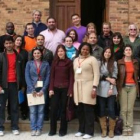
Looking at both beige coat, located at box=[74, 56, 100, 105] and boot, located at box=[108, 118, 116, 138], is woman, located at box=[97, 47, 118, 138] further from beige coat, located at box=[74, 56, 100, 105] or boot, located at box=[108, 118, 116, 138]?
beige coat, located at box=[74, 56, 100, 105]

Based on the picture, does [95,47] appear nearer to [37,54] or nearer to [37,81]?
[37,54]

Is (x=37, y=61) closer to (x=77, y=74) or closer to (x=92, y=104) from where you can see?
(x=77, y=74)

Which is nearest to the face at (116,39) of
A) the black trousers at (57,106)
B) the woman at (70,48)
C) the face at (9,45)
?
the woman at (70,48)

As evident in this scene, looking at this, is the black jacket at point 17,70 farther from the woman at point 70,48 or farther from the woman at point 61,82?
the woman at point 70,48

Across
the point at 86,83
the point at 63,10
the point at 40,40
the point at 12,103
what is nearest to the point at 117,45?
the point at 86,83

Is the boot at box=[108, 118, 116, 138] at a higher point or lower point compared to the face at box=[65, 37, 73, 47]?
lower

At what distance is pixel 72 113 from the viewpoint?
6809mm

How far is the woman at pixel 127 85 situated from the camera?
6.77 metres

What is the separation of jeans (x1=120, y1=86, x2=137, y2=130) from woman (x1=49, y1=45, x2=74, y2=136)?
1.03 metres

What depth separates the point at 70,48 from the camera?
6.98m

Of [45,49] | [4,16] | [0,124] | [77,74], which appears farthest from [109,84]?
[4,16]

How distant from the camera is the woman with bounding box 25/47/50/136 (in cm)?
679

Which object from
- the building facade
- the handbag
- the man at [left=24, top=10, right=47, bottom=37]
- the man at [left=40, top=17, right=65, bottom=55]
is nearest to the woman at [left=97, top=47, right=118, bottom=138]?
the handbag

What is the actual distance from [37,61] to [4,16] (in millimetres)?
3017
